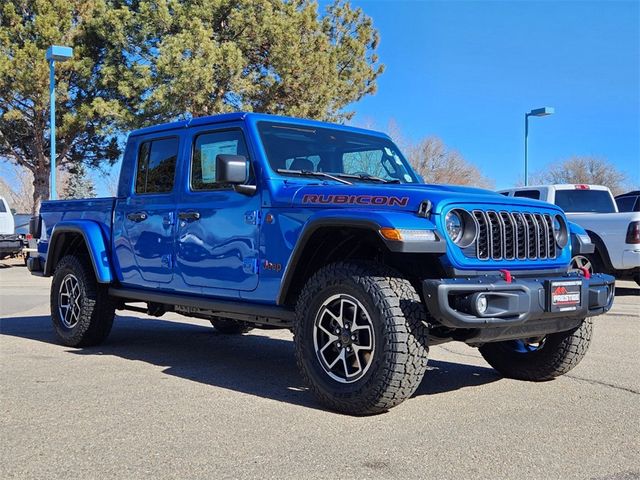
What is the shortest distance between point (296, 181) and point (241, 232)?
57 centimetres

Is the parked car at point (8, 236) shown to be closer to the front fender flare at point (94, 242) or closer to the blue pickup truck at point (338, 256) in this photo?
the front fender flare at point (94, 242)

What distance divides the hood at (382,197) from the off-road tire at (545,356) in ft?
3.26

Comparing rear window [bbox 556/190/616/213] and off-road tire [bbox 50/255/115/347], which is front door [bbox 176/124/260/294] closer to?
off-road tire [bbox 50/255/115/347]

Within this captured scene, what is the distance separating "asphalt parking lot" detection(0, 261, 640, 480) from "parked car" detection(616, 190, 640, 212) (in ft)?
31.1

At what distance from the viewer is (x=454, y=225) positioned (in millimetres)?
4383

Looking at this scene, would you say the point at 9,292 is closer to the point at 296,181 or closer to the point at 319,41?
the point at 296,181

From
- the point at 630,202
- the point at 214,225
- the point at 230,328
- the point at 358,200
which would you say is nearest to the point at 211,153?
the point at 214,225

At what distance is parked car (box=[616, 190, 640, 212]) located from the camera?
15.3m

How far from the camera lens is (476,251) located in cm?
438

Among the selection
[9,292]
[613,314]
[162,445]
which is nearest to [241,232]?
[162,445]

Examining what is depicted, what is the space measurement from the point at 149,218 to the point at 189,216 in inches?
26.2

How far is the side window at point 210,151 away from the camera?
557 centimetres

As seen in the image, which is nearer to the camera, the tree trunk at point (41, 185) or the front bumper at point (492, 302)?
the front bumper at point (492, 302)

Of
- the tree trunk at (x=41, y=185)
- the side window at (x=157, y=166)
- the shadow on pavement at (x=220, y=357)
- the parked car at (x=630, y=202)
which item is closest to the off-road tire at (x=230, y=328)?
the shadow on pavement at (x=220, y=357)
